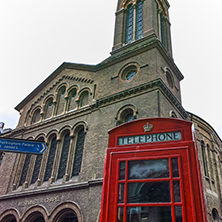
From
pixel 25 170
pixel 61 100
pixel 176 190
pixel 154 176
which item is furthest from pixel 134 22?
pixel 176 190

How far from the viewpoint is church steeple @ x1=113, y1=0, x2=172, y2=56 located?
17.3m

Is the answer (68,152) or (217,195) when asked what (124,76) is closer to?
(68,152)

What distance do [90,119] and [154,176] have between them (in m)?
9.79

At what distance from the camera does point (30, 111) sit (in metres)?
19.6

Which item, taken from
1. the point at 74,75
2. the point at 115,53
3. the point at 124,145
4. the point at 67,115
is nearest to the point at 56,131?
the point at 67,115

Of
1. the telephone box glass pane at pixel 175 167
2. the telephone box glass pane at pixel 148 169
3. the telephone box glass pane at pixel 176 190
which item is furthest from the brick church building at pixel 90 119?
the telephone box glass pane at pixel 176 190

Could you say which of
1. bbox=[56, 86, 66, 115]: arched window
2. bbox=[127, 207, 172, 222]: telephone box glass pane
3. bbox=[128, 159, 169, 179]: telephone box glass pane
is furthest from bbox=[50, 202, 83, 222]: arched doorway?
bbox=[127, 207, 172, 222]: telephone box glass pane

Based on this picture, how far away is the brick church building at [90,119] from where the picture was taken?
1276 cm

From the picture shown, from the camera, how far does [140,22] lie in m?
18.3

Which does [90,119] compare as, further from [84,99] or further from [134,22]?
[134,22]

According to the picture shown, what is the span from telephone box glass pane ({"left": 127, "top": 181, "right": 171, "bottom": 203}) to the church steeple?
1303 centimetres

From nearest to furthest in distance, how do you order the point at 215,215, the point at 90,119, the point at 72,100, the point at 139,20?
the point at 90,119 → the point at 215,215 → the point at 72,100 → the point at 139,20

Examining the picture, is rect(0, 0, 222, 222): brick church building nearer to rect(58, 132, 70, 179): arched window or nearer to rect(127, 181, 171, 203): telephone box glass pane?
rect(58, 132, 70, 179): arched window

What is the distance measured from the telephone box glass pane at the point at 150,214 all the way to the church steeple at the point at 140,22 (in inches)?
528
